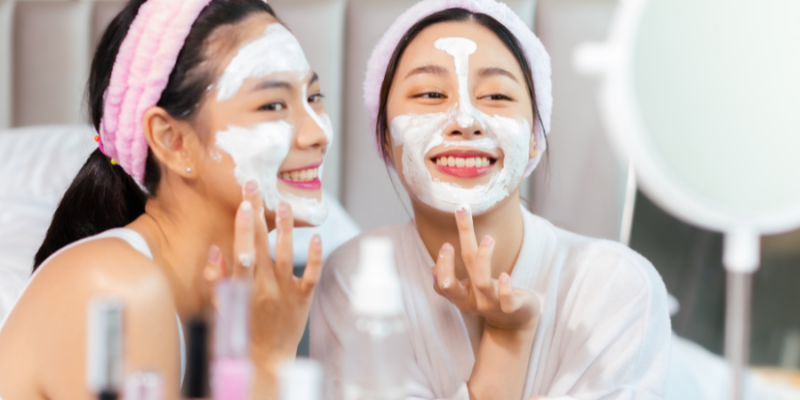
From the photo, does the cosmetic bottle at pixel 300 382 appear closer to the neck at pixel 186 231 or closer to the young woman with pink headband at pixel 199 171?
the young woman with pink headband at pixel 199 171

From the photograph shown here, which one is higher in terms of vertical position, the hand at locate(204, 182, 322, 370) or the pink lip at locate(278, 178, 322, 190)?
the pink lip at locate(278, 178, 322, 190)

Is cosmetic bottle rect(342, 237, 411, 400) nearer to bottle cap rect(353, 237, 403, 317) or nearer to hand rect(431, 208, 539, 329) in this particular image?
bottle cap rect(353, 237, 403, 317)

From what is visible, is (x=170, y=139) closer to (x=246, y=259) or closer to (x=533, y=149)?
(x=246, y=259)

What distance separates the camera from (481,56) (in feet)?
2.92

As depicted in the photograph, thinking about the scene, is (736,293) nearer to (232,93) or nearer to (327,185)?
(232,93)

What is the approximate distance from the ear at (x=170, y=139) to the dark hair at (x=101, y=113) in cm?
1

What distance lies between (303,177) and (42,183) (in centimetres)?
81

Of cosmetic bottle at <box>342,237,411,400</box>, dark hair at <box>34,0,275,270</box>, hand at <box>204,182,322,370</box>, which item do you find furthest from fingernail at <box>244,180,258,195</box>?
cosmetic bottle at <box>342,237,411,400</box>

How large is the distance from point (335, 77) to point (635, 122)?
0.97m

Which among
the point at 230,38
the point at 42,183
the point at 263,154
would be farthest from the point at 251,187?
the point at 42,183

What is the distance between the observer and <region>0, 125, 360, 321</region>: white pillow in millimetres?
1238

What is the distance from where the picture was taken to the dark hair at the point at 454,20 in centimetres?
92

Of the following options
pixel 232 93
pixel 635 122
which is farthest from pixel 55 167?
pixel 635 122

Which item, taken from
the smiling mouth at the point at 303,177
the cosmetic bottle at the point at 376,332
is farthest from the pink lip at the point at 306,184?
the cosmetic bottle at the point at 376,332
